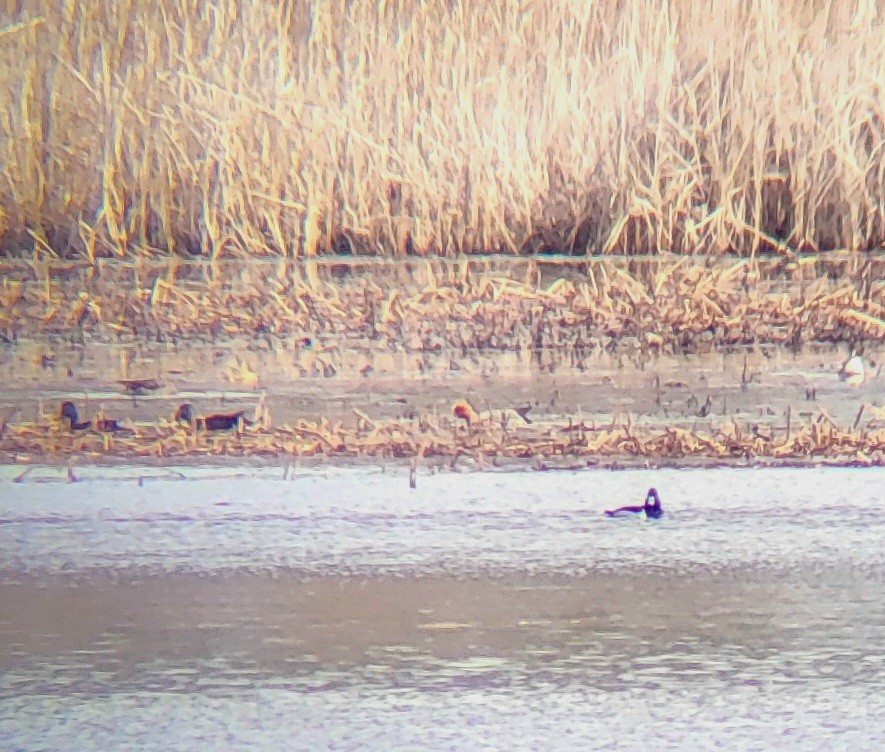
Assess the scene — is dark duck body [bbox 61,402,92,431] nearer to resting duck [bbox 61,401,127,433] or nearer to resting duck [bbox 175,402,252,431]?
resting duck [bbox 61,401,127,433]

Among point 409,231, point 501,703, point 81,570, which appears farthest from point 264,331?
point 501,703

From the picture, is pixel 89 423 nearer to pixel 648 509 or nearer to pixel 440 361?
pixel 440 361

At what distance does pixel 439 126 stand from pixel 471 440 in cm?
45

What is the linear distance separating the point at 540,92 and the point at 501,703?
0.87 metres

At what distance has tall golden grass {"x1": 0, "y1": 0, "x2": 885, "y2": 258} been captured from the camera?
77.1 inches

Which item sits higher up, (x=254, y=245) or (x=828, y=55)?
(x=828, y=55)

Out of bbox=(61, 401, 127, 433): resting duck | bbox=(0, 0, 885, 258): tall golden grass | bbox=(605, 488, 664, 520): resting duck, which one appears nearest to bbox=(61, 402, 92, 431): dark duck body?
bbox=(61, 401, 127, 433): resting duck

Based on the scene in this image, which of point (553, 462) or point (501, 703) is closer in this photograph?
point (501, 703)

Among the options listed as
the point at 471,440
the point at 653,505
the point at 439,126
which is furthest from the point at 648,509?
the point at 439,126

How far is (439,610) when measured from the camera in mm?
1769

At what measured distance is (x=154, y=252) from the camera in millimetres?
1999

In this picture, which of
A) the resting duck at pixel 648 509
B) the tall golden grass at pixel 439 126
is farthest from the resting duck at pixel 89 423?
the resting duck at pixel 648 509

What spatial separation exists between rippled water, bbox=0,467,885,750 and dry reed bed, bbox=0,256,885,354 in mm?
197

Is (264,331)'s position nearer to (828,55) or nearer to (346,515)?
(346,515)
